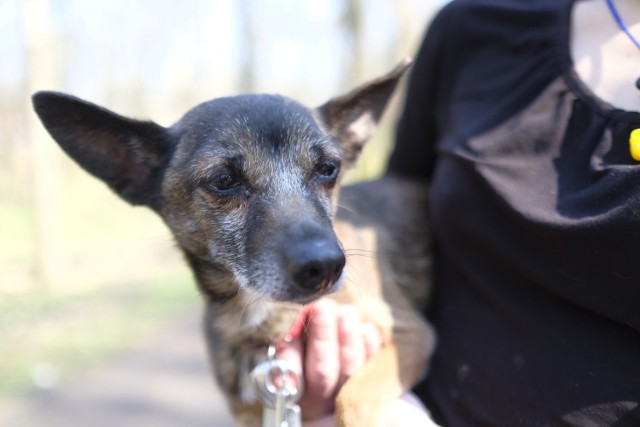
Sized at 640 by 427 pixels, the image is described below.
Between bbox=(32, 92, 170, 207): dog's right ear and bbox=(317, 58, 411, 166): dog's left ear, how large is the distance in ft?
2.61

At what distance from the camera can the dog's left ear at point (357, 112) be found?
2746 mm

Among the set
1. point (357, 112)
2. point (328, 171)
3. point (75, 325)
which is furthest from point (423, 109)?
point (75, 325)

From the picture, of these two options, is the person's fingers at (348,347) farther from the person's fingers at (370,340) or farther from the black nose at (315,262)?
the black nose at (315,262)

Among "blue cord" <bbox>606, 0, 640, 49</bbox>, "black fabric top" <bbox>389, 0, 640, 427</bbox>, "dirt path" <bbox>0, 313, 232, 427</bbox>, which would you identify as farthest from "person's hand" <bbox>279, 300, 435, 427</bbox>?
"dirt path" <bbox>0, 313, 232, 427</bbox>

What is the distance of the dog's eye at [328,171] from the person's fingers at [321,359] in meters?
0.54

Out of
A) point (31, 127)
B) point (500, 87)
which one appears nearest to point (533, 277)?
point (500, 87)

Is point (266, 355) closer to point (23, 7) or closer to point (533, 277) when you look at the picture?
point (533, 277)

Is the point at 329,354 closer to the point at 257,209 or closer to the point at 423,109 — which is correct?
the point at 257,209

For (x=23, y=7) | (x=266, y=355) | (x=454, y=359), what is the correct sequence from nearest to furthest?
1. (x=454, y=359)
2. (x=266, y=355)
3. (x=23, y=7)

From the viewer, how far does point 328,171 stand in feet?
8.30

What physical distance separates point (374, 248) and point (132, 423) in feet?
10.1

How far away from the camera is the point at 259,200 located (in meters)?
2.27

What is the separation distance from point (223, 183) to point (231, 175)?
5 centimetres

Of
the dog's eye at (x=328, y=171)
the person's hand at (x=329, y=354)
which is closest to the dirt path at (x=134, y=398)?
the person's hand at (x=329, y=354)
